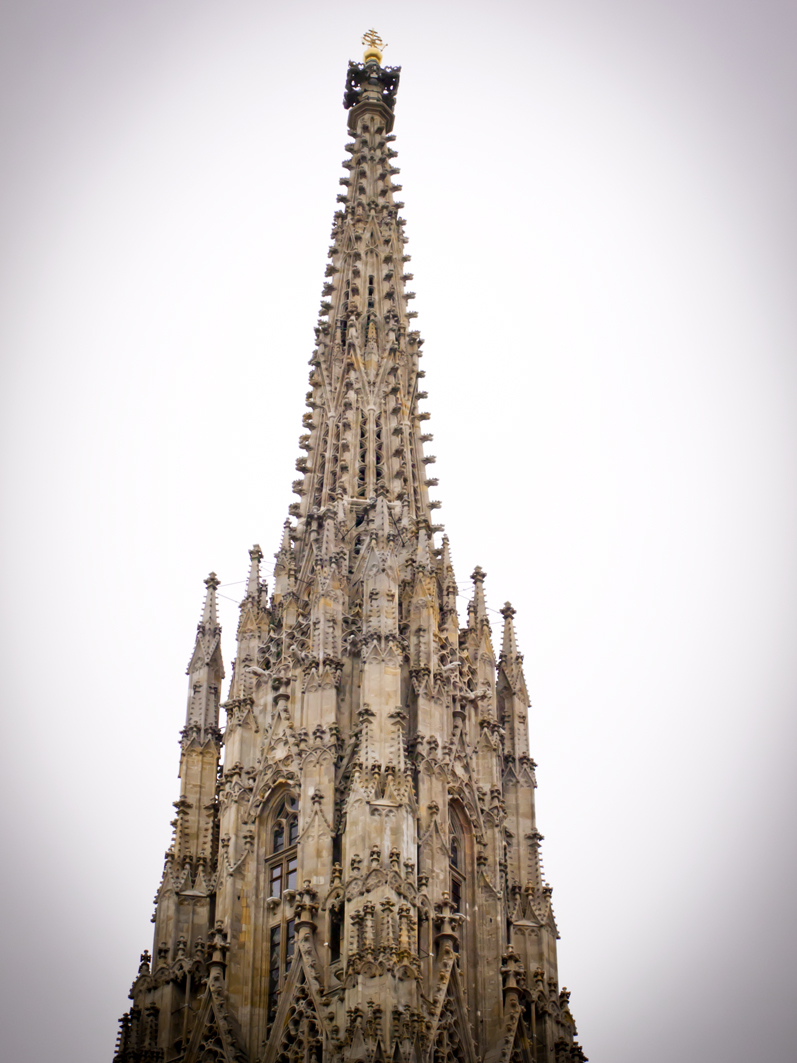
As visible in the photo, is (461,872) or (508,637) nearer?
(461,872)

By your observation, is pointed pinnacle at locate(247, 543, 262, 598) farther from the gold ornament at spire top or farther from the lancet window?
the gold ornament at spire top

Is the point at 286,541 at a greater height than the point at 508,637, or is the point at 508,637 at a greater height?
the point at 286,541

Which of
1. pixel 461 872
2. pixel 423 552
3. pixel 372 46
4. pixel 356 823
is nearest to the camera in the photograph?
pixel 356 823

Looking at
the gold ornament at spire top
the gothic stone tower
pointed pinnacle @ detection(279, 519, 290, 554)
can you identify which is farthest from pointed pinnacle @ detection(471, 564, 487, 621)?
the gold ornament at spire top

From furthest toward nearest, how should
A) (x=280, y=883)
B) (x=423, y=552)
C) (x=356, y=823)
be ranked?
(x=423, y=552) → (x=280, y=883) → (x=356, y=823)

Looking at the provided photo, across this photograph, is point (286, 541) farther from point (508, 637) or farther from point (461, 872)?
point (461, 872)

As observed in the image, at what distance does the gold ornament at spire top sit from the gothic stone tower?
896 inches

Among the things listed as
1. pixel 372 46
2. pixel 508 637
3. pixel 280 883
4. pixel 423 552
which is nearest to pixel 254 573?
pixel 423 552

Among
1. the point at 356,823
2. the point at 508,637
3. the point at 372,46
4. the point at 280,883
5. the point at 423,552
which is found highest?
the point at 372,46

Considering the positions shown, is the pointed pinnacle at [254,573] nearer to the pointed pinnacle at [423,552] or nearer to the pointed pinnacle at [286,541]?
the pointed pinnacle at [286,541]

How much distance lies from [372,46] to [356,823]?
42.4 m

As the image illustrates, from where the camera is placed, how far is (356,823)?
164ft

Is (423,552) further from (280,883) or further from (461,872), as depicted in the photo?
(280,883)

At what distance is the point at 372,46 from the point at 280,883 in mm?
42575
